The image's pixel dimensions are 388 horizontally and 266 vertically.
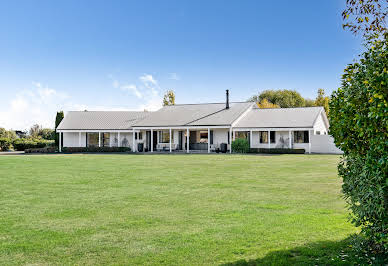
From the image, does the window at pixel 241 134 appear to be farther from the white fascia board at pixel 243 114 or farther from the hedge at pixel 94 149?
the hedge at pixel 94 149

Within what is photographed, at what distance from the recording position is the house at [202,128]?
34.6 metres

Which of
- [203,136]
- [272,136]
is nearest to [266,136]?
[272,136]

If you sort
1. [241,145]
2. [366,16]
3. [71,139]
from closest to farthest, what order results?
[366,16], [241,145], [71,139]

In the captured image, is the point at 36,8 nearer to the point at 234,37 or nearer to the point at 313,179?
the point at 234,37

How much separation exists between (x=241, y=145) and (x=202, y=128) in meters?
4.72

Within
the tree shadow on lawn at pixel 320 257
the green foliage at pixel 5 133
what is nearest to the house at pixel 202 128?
the green foliage at pixel 5 133

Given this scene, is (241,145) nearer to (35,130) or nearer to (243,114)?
(243,114)

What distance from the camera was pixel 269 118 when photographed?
122ft

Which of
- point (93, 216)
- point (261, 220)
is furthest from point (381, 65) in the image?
point (93, 216)

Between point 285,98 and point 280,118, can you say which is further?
point 285,98

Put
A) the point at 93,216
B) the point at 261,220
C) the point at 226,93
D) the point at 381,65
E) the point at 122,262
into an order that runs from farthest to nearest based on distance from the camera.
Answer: the point at 226,93
the point at 93,216
the point at 261,220
the point at 122,262
the point at 381,65

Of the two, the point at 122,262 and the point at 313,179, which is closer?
the point at 122,262

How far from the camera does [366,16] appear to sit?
5.46 meters

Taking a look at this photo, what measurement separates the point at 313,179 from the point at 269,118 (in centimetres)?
2458
